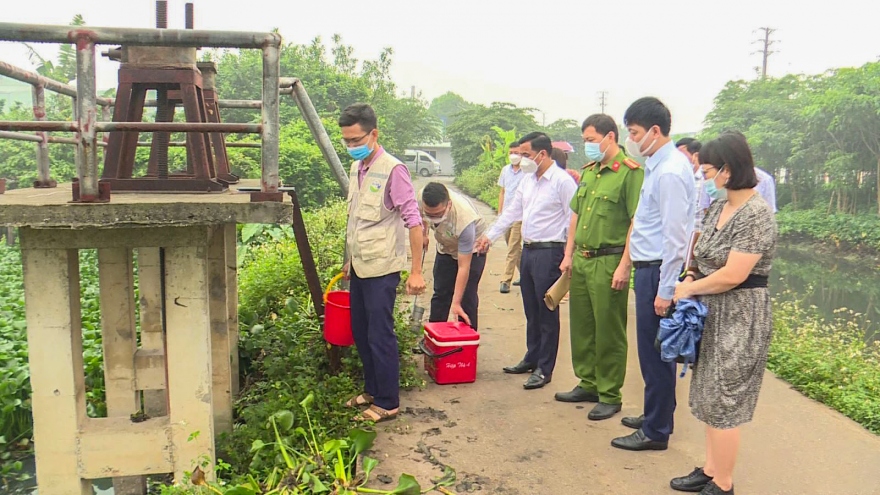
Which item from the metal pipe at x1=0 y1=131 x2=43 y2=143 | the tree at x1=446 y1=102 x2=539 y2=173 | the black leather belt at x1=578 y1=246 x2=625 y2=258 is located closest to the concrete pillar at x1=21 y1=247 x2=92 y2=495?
the metal pipe at x1=0 y1=131 x2=43 y2=143

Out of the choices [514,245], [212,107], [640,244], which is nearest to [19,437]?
[212,107]

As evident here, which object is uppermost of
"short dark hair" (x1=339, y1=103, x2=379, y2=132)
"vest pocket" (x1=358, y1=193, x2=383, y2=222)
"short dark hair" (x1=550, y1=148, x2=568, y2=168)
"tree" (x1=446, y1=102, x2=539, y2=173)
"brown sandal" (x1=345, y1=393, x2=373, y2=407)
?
"tree" (x1=446, y1=102, x2=539, y2=173)

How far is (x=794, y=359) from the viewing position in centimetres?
570

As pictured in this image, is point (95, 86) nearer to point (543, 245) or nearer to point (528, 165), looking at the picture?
point (543, 245)

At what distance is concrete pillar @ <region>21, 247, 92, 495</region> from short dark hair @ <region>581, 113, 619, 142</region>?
9.76 ft

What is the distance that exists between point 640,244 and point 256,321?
3633mm

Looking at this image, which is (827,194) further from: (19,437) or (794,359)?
(19,437)

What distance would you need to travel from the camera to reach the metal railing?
267 cm

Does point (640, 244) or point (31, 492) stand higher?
Answer: point (640, 244)

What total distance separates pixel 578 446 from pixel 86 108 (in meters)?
3.03

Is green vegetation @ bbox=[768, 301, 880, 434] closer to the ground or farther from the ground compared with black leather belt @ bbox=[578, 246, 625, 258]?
closer to the ground

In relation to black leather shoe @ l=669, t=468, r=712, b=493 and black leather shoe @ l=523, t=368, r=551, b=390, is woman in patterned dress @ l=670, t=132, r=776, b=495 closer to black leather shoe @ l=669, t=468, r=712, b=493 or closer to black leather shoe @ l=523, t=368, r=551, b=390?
black leather shoe @ l=669, t=468, r=712, b=493

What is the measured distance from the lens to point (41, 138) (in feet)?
13.1

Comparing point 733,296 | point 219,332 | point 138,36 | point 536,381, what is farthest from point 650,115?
point 219,332
